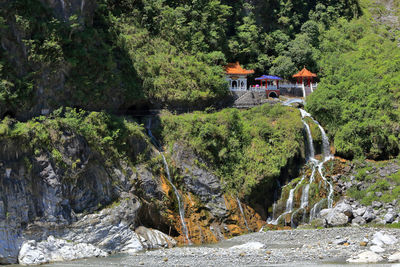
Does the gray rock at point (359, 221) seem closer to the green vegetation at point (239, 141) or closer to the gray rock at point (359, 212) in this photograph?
the gray rock at point (359, 212)

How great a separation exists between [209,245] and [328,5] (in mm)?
40766

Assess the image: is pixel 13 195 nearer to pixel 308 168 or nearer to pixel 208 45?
pixel 308 168

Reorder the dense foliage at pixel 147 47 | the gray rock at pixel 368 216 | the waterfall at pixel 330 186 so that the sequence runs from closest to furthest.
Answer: the dense foliage at pixel 147 47 → the gray rock at pixel 368 216 → the waterfall at pixel 330 186

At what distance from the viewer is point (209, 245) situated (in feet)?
99.2

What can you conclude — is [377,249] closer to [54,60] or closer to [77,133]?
[77,133]

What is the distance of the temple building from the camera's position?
4603 centimetres

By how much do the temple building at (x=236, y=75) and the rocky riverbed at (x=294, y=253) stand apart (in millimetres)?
19918

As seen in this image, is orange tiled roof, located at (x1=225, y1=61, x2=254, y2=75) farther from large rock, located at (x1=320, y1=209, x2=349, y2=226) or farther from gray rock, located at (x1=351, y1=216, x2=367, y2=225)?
gray rock, located at (x1=351, y1=216, x2=367, y2=225)

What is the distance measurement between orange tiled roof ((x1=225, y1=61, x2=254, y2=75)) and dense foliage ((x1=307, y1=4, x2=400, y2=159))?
649 cm

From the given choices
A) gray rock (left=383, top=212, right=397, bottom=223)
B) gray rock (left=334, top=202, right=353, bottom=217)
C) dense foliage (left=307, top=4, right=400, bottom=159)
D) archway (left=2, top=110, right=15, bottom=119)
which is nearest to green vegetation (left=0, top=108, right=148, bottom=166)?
archway (left=2, top=110, right=15, bottom=119)

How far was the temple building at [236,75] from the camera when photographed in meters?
46.0

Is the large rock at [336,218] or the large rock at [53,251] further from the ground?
the large rock at [53,251]

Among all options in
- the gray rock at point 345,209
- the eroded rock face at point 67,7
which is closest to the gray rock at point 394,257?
the gray rock at point 345,209

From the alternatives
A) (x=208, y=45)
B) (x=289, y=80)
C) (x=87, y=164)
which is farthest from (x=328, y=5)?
(x=87, y=164)
